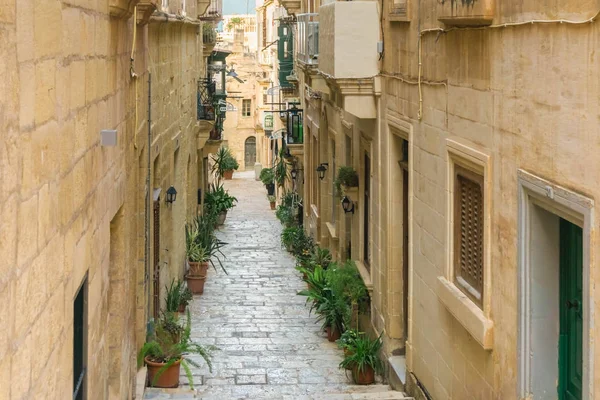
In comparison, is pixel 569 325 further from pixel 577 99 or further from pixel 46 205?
pixel 46 205

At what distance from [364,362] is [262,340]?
2895 millimetres

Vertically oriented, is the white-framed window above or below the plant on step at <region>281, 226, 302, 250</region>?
above

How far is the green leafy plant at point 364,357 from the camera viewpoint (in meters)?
11.1

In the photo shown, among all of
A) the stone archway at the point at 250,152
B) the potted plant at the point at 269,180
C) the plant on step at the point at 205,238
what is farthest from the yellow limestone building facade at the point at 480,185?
the stone archway at the point at 250,152

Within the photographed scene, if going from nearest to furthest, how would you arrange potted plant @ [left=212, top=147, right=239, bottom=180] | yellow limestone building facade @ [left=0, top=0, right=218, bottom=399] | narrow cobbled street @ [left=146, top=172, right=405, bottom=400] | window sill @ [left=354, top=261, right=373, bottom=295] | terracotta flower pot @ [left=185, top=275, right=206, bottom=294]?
yellow limestone building facade @ [left=0, top=0, right=218, bottom=399] < narrow cobbled street @ [left=146, top=172, right=405, bottom=400] < window sill @ [left=354, top=261, right=373, bottom=295] < terracotta flower pot @ [left=185, top=275, right=206, bottom=294] < potted plant @ [left=212, top=147, right=239, bottom=180]

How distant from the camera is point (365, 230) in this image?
13.6 metres

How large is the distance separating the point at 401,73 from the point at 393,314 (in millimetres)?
2766

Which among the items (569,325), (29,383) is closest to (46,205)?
(29,383)

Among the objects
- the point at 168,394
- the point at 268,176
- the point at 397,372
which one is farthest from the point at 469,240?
the point at 268,176

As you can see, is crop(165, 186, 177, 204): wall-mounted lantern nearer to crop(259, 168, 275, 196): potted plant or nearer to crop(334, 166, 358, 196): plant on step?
crop(334, 166, 358, 196): plant on step

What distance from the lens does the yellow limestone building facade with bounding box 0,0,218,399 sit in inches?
144

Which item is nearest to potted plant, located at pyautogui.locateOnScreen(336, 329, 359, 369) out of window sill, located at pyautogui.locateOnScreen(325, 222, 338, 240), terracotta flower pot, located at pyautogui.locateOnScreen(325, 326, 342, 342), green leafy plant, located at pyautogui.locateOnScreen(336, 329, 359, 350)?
green leafy plant, located at pyautogui.locateOnScreen(336, 329, 359, 350)

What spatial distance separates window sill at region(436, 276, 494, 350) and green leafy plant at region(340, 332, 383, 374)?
2923 mm

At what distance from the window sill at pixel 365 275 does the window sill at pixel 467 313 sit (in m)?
4.03
